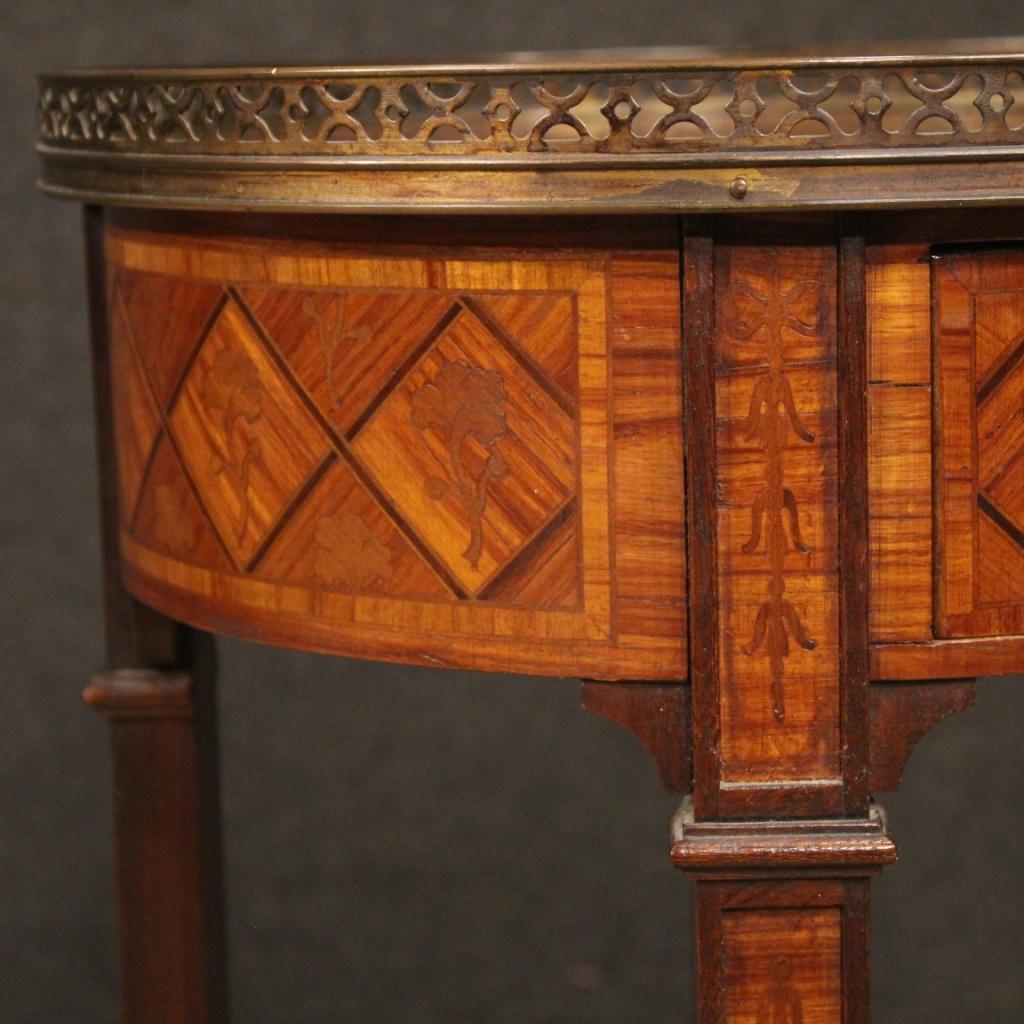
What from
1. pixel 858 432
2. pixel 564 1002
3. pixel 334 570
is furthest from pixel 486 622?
pixel 564 1002

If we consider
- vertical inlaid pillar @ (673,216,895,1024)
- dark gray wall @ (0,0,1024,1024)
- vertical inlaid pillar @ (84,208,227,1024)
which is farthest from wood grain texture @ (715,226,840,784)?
dark gray wall @ (0,0,1024,1024)

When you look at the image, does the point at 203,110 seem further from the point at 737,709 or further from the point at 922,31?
the point at 922,31

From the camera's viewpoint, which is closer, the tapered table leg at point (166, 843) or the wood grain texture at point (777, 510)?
the wood grain texture at point (777, 510)

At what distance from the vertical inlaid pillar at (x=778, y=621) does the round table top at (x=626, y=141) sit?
1.3 inches

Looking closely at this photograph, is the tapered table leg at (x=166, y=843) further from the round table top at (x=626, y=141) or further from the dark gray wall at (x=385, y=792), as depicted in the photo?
the dark gray wall at (x=385, y=792)

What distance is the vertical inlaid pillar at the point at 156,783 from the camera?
59.4 inches

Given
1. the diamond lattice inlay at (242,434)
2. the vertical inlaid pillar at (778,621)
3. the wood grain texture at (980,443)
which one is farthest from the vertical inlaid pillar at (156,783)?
the wood grain texture at (980,443)

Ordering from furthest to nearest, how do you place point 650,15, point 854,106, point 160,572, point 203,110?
point 650,15
point 160,572
point 203,110
point 854,106

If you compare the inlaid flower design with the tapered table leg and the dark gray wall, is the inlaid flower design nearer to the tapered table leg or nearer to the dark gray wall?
the tapered table leg

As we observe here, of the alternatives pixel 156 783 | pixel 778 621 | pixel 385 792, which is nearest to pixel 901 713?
pixel 778 621

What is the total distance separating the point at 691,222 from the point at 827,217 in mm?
66

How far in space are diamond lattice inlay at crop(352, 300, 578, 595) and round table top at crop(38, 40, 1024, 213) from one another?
0.27ft

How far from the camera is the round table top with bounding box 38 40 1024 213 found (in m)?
1.14

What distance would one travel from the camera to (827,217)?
1167mm
